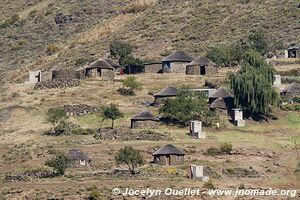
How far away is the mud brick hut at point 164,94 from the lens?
3895 inches

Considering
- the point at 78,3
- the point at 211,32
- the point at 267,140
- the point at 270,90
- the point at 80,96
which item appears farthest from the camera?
the point at 78,3

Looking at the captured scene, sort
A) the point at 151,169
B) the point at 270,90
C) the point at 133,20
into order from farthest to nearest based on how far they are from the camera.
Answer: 1. the point at 133,20
2. the point at 270,90
3. the point at 151,169

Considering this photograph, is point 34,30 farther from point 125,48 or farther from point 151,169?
point 151,169

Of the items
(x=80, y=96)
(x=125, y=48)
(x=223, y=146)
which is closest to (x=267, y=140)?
(x=223, y=146)

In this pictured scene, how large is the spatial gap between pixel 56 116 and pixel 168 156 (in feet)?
40.7

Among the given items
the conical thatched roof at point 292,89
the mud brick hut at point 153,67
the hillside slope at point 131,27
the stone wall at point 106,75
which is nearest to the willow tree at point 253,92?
the conical thatched roof at point 292,89

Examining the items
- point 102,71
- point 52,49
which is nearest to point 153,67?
point 102,71

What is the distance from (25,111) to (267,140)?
21.0 meters

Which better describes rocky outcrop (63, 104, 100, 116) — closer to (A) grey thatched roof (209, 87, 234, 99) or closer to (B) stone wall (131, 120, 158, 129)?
(B) stone wall (131, 120, 158, 129)

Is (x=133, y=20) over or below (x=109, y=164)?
over

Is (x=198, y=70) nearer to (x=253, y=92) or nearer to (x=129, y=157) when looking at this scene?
(x=253, y=92)

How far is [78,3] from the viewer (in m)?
170

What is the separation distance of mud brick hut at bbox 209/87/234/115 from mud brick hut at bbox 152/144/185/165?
1267 cm

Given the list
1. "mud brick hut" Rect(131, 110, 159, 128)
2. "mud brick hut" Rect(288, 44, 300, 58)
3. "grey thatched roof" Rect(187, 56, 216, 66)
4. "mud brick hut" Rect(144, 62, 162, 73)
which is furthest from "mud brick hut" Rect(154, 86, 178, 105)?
"mud brick hut" Rect(288, 44, 300, 58)
